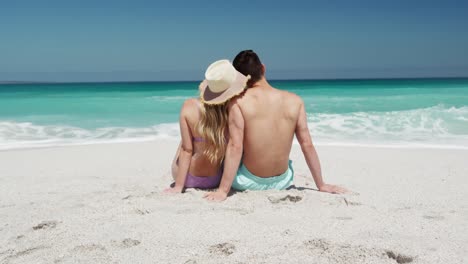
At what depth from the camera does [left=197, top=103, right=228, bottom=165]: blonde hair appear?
3.48 m

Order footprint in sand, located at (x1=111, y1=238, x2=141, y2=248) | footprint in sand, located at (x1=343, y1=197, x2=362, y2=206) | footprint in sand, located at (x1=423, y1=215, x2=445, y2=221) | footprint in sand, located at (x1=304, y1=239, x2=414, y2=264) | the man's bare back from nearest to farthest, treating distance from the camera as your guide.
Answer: footprint in sand, located at (x1=304, y1=239, x2=414, y2=264)
footprint in sand, located at (x1=111, y1=238, x2=141, y2=248)
footprint in sand, located at (x1=423, y1=215, x2=445, y2=221)
footprint in sand, located at (x1=343, y1=197, x2=362, y2=206)
the man's bare back

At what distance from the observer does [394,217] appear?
120 inches

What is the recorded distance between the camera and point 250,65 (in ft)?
11.4

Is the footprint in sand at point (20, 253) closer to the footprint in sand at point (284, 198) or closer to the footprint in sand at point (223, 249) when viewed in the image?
the footprint in sand at point (223, 249)

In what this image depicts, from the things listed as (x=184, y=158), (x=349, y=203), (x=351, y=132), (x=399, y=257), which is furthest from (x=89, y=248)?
(x=351, y=132)

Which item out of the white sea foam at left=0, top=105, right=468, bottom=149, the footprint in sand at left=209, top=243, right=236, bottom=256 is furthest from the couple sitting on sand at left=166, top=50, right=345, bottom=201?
the white sea foam at left=0, top=105, right=468, bottom=149

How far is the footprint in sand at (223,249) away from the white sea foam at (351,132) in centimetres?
564

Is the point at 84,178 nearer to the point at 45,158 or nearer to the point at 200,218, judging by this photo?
the point at 45,158

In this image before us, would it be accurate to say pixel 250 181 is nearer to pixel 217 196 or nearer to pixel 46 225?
pixel 217 196

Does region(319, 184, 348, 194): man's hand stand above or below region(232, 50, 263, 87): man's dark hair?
below

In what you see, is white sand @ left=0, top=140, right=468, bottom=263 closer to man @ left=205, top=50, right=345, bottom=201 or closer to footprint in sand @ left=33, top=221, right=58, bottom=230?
footprint in sand @ left=33, top=221, right=58, bottom=230

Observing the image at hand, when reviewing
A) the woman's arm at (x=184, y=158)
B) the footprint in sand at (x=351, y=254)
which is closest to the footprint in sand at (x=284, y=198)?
the woman's arm at (x=184, y=158)

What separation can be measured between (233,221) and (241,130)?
786mm

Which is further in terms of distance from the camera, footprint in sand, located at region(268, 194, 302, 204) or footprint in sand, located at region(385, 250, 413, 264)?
footprint in sand, located at region(268, 194, 302, 204)
